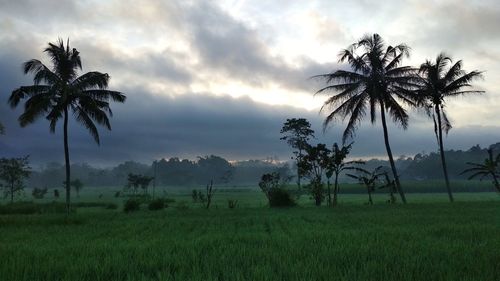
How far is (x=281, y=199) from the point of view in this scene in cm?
3644

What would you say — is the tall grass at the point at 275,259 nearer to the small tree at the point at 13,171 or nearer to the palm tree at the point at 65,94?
the palm tree at the point at 65,94

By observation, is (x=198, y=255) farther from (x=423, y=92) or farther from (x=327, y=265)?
(x=423, y=92)

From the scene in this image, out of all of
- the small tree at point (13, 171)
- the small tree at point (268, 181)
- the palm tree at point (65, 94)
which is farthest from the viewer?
the small tree at point (13, 171)

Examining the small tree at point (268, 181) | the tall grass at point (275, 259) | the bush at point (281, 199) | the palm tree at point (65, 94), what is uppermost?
the palm tree at point (65, 94)

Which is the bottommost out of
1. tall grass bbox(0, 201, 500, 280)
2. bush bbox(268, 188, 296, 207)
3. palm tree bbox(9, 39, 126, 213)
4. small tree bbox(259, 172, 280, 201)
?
bush bbox(268, 188, 296, 207)

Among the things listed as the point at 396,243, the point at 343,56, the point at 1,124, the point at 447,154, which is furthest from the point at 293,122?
the point at 447,154

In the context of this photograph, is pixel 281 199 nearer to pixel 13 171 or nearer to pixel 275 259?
pixel 275 259

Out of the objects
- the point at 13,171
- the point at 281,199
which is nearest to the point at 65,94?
the point at 281,199

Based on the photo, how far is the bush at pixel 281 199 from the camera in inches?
1427

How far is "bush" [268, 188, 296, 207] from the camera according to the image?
36.2 meters

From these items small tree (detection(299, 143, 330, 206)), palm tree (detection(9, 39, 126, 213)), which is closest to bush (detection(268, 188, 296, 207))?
small tree (detection(299, 143, 330, 206))

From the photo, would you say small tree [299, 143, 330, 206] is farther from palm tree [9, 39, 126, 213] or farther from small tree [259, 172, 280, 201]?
palm tree [9, 39, 126, 213]

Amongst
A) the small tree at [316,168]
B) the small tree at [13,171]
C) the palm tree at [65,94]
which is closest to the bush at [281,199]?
the small tree at [316,168]

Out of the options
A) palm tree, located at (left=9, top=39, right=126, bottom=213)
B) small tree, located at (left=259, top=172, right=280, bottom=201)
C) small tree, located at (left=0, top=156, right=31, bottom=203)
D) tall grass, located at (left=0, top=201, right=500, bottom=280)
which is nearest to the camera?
tall grass, located at (left=0, top=201, right=500, bottom=280)
